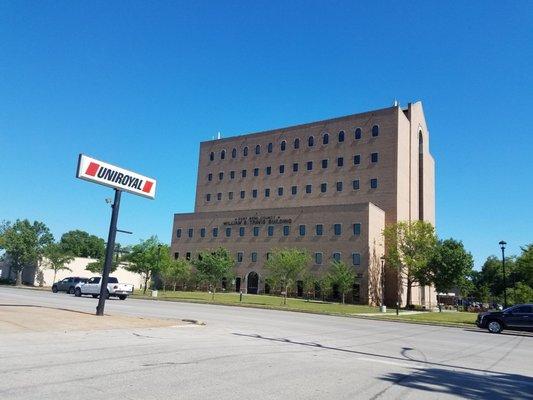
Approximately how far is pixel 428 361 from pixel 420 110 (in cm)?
7238

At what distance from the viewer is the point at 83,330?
1416 cm

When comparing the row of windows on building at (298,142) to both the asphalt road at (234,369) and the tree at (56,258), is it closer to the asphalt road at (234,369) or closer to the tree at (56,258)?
the tree at (56,258)

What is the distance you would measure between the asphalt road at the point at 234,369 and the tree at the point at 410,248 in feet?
145

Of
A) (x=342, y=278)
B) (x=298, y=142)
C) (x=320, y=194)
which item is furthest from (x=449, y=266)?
(x=298, y=142)

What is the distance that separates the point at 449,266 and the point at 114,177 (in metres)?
45.8

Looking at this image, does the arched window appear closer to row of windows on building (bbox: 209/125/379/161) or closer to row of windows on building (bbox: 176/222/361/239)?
row of windows on building (bbox: 209/125/379/161)

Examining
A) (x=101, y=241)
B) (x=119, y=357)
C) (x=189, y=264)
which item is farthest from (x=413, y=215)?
(x=101, y=241)

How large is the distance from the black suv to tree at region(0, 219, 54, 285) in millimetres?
60001

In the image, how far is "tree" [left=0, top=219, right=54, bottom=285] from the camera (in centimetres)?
6525

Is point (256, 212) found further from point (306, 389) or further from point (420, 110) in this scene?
point (306, 389)

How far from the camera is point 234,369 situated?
8852mm

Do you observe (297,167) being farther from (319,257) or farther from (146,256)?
(146,256)

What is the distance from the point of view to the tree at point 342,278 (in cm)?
5526

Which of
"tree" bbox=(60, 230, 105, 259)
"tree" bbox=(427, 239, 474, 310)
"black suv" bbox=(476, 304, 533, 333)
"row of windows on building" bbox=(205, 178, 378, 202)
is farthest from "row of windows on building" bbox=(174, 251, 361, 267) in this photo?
"tree" bbox=(60, 230, 105, 259)
